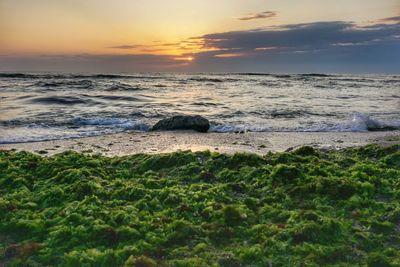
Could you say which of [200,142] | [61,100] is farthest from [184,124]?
[61,100]

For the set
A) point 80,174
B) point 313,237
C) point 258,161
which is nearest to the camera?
point 313,237

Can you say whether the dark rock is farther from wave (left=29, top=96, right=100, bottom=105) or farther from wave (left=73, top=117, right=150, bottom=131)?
wave (left=29, top=96, right=100, bottom=105)

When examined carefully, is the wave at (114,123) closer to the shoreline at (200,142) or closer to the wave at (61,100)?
the shoreline at (200,142)

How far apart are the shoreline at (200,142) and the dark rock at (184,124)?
0.35 metres

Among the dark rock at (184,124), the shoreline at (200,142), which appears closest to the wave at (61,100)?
the shoreline at (200,142)

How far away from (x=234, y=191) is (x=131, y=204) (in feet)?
4.51

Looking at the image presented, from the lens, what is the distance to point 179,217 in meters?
4.80

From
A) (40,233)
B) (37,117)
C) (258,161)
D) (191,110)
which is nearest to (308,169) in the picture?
(258,161)

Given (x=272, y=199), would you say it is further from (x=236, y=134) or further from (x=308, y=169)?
(x=236, y=134)

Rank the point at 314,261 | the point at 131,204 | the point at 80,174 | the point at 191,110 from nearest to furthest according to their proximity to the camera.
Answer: the point at 314,261 → the point at 131,204 → the point at 80,174 → the point at 191,110

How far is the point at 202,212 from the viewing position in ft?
16.1

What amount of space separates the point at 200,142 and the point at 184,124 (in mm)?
1743

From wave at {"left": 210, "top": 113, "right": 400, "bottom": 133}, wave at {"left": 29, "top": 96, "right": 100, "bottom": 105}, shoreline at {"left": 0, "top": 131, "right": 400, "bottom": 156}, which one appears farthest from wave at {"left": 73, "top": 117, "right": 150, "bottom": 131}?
wave at {"left": 29, "top": 96, "right": 100, "bottom": 105}

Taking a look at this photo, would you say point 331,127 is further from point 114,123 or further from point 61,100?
point 61,100
